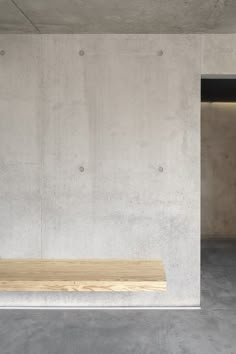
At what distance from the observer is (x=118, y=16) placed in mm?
3365

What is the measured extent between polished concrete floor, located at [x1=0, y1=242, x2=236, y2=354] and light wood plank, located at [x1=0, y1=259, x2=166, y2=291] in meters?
0.74

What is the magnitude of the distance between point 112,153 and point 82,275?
5.48ft

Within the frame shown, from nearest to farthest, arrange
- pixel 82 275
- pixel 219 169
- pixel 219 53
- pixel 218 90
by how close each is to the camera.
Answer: pixel 82 275 → pixel 219 53 → pixel 218 90 → pixel 219 169

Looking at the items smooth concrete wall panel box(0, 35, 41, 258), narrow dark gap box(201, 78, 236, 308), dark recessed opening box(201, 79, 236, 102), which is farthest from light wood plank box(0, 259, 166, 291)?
narrow dark gap box(201, 78, 236, 308)

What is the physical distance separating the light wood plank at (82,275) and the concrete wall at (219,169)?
5.39m

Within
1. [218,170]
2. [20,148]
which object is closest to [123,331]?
[20,148]

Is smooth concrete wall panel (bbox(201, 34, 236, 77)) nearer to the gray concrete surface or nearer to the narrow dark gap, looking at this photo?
the gray concrete surface

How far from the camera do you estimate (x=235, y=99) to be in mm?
7699

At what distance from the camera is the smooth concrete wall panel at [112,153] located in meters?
3.86

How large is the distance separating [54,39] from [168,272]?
2.87 meters

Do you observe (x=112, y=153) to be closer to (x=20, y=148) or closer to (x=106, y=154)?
(x=106, y=154)

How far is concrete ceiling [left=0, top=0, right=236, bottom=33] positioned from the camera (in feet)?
10.2

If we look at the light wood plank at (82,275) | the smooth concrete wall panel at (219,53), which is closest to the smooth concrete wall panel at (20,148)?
the light wood plank at (82,275)

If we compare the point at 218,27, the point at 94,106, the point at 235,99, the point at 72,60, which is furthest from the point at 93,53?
the point at 235,99
